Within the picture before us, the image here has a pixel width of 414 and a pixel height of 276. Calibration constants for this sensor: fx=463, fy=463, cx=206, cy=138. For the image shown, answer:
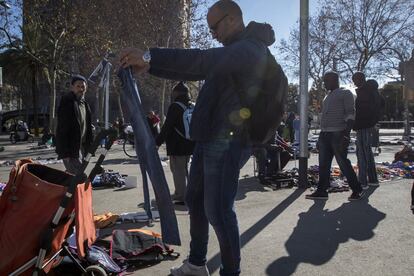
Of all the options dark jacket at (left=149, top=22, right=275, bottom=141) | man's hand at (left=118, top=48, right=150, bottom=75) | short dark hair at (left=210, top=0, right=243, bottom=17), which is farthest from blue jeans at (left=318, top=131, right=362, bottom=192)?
man's hand at (left=118, top=48, right=150, bottom=75)

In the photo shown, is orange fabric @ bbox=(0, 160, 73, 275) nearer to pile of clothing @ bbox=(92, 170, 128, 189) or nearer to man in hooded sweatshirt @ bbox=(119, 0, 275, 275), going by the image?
man in hooded sweatshirt @ bbox=(119, 0, 275, 275)

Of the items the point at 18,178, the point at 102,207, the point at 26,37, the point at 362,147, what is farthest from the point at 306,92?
the point at 26,37

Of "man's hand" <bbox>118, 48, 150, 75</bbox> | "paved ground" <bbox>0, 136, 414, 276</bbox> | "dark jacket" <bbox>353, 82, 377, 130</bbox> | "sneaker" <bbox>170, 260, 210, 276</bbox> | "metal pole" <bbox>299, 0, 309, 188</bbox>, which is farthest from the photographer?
"metal pole" <bbox>299, 0, 309, 188</bbox>

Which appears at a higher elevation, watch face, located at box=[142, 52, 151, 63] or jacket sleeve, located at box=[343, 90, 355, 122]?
watch face, located at box=[142, 52, 151, 63]

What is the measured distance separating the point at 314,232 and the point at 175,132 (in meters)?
2.65

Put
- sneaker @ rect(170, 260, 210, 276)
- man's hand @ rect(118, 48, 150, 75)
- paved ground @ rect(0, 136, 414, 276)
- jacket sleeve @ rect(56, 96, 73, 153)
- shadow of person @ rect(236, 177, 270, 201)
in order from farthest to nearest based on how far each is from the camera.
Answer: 1. shadow of person @ rect(236, 177, 270, 201)
2. jacket sleeve @ rect(56, 96, 73, 153)
3. paved ground @ rect(0, 136, 414, 276)
4. sneaker @ rect(170, 260, 210, 276)
5. man's hand @ rect(118, 48, 150, 75)

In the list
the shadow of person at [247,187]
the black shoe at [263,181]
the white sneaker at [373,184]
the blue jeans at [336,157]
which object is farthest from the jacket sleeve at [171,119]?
the white sneaker at [373,184]

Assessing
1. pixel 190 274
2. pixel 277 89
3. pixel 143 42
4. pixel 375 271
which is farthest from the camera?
pixel 143 42

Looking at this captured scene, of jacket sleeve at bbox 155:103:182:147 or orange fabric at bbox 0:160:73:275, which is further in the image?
jacket sleeve at bbox 155:103:182:147

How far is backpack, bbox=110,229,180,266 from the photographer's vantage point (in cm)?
422

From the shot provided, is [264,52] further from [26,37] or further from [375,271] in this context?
[26,37]

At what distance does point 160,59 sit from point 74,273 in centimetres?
190

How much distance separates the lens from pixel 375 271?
4.06 m

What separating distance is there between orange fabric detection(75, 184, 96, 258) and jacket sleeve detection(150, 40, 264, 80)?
1.05 meters
